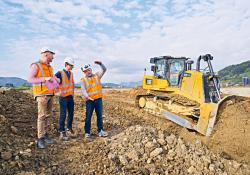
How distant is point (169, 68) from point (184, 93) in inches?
68.4

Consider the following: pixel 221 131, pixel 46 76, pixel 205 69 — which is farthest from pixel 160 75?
pixel 46 76

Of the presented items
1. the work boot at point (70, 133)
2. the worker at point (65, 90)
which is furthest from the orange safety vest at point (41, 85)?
the work boot at point (70, 133)

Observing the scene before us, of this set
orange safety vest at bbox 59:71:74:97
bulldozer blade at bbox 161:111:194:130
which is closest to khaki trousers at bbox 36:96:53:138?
orange safety vest at bbox 59:71:74:97

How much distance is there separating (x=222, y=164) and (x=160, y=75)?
5.74 meters

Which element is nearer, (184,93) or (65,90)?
(65,90)

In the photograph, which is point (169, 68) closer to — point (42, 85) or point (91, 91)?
point (91, 91)

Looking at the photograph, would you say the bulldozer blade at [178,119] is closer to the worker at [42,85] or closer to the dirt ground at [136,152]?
the dirt ground at [136,152]

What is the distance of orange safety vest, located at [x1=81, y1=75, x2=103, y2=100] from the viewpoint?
670 cm

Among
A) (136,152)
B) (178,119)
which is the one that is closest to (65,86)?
(136,152)

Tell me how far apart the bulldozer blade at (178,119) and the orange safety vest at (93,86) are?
276 cm

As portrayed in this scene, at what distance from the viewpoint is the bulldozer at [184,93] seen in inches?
291

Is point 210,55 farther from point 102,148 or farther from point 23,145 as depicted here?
point 23,145

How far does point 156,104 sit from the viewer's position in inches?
398

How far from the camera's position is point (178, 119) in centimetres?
855
